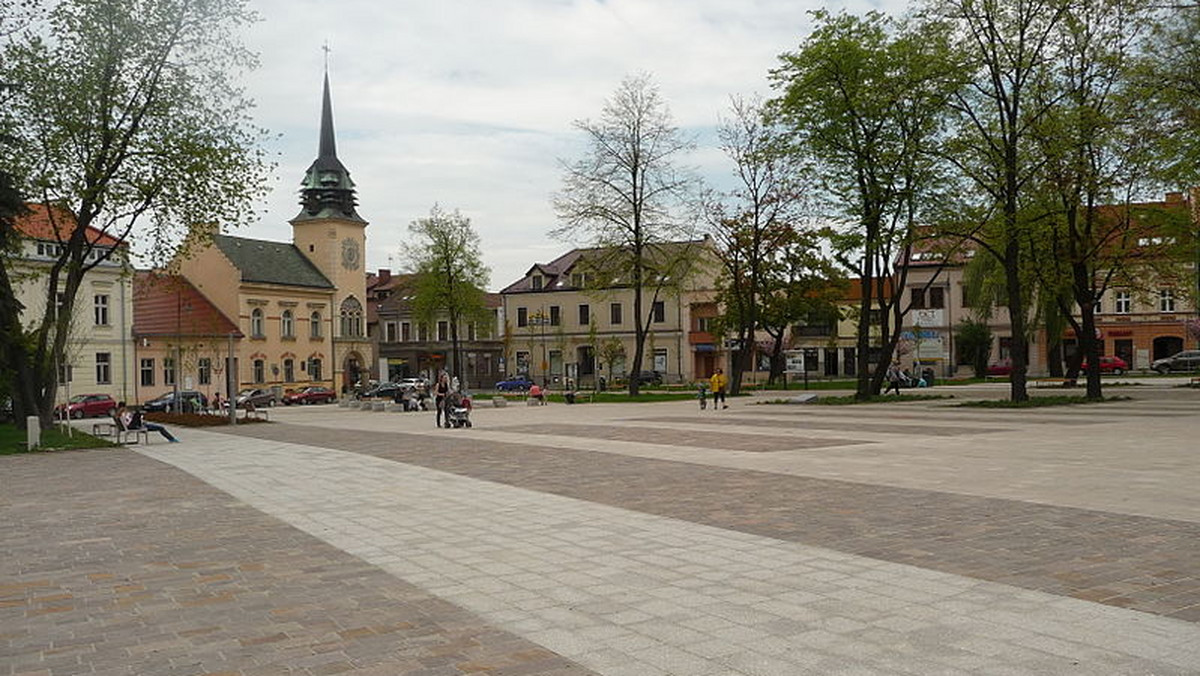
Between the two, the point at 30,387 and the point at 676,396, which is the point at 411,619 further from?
Result: the point at 676,396

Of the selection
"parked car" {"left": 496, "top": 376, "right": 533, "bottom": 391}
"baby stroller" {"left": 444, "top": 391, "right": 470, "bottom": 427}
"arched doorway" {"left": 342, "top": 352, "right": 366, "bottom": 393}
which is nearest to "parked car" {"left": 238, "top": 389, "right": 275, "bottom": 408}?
"arched doorway" {"left": 342, "top": 352, "right": 366, "bottom": 393}

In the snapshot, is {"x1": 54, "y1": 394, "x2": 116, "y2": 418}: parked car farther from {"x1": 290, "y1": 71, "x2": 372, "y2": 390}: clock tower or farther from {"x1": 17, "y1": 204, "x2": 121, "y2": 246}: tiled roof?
{"x1": 290, "y1": 71, "x2": 372, "y2": 390}: clock tower

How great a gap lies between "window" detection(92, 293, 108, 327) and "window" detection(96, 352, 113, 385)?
1.92 meters

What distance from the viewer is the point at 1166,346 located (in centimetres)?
6912

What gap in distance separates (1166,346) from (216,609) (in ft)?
251

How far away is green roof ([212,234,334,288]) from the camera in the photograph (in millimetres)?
71000

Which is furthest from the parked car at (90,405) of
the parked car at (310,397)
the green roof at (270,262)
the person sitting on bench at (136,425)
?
the person sitting on bench at (136,425)

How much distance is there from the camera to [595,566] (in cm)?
794

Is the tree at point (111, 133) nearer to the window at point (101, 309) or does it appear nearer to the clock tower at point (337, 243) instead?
the window at point (101, 309)

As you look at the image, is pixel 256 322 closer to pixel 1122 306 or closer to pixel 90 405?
pixel 90 405

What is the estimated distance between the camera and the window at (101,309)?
2286 inches

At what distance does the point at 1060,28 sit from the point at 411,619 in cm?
3182

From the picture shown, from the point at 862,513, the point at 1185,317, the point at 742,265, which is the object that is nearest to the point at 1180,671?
the point at 862,513

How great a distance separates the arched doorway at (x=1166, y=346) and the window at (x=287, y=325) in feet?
213
